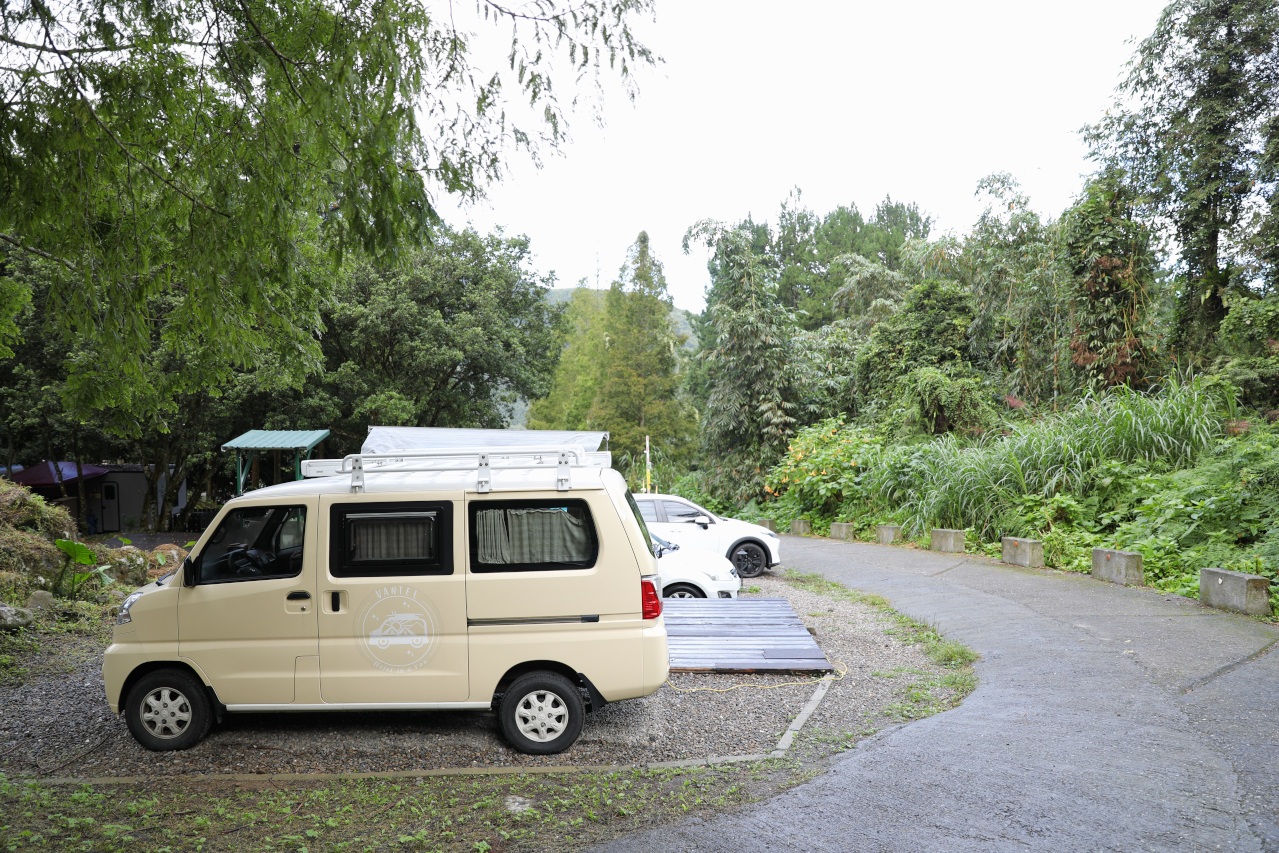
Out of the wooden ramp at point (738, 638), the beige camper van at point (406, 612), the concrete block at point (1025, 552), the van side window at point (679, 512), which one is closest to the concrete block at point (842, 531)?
the concrete block at point (1025, 552)

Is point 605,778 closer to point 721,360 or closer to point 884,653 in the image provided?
point 884,653

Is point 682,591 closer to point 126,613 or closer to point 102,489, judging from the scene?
point 126,613

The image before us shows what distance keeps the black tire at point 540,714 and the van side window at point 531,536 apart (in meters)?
0.73

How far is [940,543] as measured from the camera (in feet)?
47.3

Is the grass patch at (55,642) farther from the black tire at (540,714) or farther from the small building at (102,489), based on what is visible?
the small building at (102,489)

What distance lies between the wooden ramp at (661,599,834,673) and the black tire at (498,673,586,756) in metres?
1.89

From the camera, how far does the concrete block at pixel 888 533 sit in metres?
16.1

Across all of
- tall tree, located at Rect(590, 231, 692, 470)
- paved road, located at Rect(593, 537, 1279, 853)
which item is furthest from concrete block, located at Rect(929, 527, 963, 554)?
tall tree, located at Rect(590, 231, 692, 470)

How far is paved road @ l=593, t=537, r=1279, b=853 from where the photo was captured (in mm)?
3945

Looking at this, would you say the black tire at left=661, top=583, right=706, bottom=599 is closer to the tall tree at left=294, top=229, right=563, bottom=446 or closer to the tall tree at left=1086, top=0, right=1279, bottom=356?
the tall tree at left=1086, top=0, right=1279, bottom=356

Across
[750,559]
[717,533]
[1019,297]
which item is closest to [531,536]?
[717,533]

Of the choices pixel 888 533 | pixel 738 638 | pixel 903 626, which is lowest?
pixel 903 626

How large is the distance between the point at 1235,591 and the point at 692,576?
568cm

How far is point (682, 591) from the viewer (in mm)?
9992
